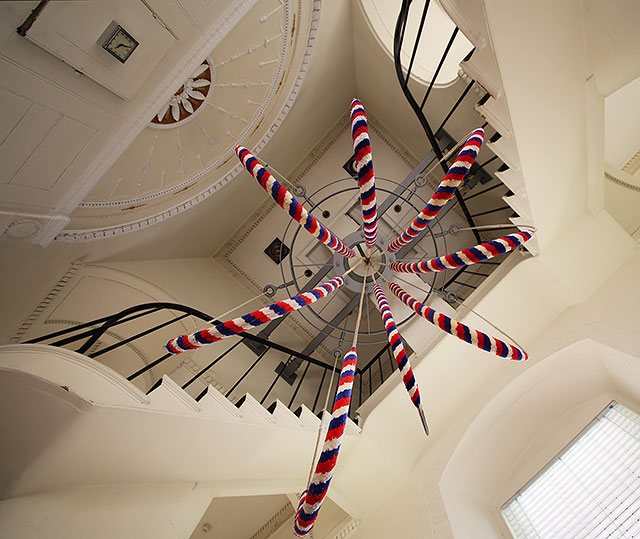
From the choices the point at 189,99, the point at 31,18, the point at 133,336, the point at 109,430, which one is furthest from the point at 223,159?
the point at 109,430

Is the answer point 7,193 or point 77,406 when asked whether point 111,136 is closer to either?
point 7,193

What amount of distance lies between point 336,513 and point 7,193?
12.8 ft

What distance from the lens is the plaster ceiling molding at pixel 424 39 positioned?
4.19 meters

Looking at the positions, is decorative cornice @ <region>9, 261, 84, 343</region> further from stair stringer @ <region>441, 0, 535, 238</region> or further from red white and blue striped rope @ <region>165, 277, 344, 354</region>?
stair stringer @ <region>441, 0, 535, 238</region>

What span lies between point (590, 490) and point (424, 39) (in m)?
4.58

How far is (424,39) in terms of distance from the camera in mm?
4379

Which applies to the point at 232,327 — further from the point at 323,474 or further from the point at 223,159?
the point at 223,159

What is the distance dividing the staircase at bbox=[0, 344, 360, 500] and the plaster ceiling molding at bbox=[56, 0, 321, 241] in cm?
143

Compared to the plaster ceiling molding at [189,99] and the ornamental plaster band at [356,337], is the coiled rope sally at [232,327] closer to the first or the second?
the ornamental plaster band at [356,337]

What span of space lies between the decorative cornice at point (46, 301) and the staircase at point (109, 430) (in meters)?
1.48

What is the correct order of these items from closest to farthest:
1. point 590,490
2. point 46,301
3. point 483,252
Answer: point 483,252, point 590,490, point 46,301

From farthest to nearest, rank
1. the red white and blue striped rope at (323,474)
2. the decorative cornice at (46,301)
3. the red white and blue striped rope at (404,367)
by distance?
the decorative cornice at (46,301), the red white and blue striped rope at (404,367), the red white and blue striped rope at (323,474)

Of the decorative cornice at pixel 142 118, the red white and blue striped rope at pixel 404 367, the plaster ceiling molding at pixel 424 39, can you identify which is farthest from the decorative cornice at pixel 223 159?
the red white and blue striped rope at pixel 404 367

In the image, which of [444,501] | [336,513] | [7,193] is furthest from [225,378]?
[7,193]
